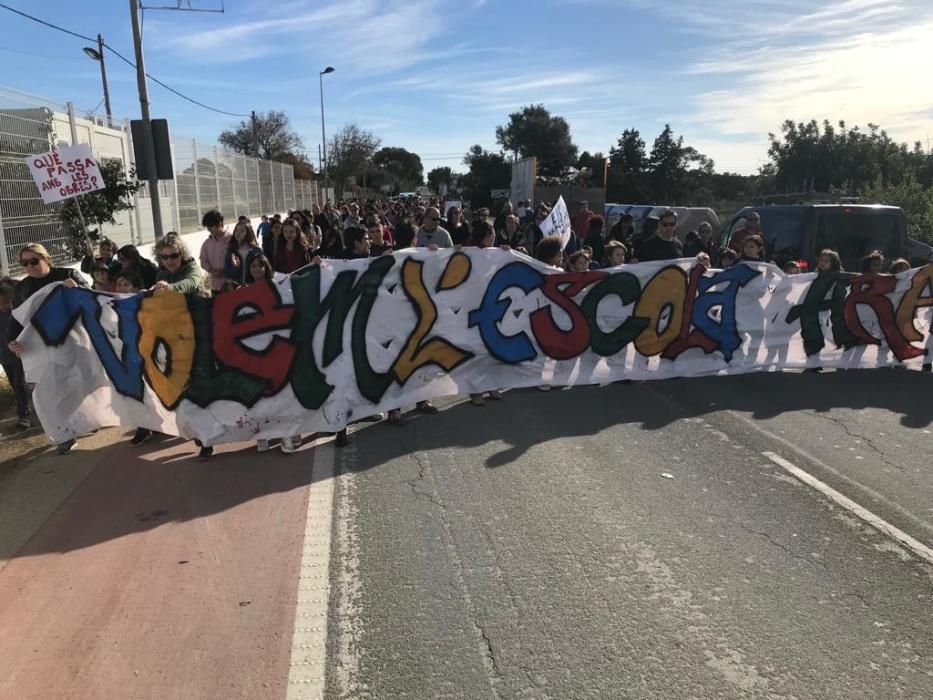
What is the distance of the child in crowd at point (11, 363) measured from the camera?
6230 mm

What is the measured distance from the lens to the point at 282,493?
4688 millimetres

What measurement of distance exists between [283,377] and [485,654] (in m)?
3.41

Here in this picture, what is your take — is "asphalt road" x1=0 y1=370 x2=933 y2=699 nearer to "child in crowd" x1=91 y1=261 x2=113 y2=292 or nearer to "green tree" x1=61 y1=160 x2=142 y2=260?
"child in crowd" x1=91 y1=261 x2=113 y2=292

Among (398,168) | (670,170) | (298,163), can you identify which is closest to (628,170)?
(670,170)

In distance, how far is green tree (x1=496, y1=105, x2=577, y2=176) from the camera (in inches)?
3093

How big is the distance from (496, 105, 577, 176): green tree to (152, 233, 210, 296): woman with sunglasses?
7420 cm

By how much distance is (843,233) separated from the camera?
940 centimetres

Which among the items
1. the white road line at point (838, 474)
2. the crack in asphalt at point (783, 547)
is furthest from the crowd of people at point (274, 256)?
the crack in asphalt at point (783, 547)

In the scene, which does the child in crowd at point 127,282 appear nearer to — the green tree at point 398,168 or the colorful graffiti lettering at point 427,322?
the colorful graffiti lettering at point 427,322

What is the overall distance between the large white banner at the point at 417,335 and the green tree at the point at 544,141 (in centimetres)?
7195

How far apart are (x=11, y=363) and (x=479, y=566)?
5086mm

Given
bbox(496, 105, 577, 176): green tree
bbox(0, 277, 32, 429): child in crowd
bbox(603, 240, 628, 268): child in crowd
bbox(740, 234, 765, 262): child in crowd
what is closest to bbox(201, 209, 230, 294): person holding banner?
bbox(0, 277, 32, 429): child in crowd

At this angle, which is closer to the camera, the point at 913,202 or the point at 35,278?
the point at 35,278

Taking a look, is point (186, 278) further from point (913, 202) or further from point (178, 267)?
point (913, 202)
